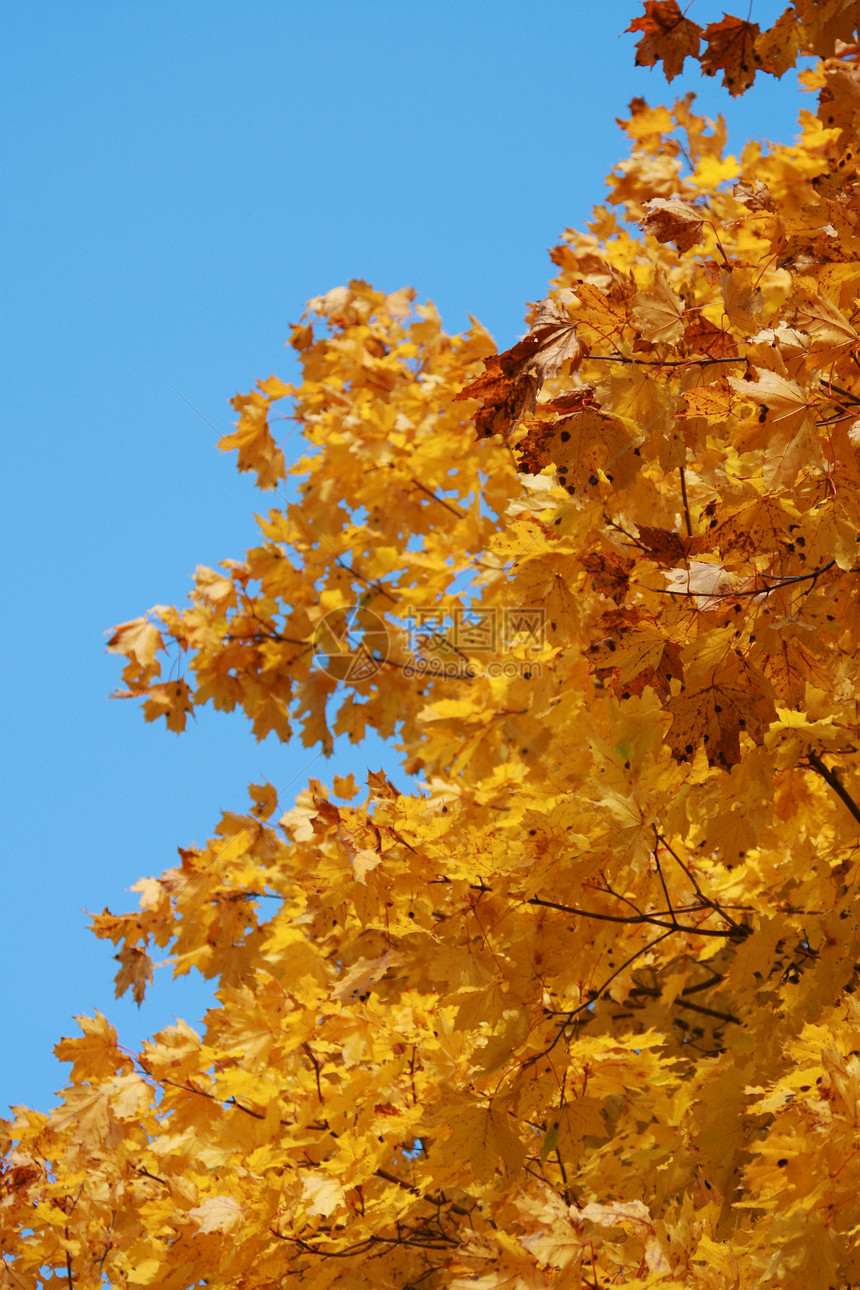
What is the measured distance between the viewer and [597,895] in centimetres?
274

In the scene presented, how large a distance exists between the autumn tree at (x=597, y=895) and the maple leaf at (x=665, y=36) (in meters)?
0.01

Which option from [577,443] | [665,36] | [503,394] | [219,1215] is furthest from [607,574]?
[219,1215]

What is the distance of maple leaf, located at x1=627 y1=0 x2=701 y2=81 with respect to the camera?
→ 335cm

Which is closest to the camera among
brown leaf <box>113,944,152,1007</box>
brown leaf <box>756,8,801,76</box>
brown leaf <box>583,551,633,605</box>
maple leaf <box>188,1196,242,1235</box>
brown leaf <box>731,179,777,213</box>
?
brown leaf <box>583,551,633,605</box>

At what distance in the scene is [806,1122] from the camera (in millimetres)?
2076

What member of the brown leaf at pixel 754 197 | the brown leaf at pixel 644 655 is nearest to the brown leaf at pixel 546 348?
the brown leaf at pixel 644 655

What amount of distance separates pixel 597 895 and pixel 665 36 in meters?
2.71

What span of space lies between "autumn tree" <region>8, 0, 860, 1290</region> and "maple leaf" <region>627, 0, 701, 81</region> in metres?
0.01

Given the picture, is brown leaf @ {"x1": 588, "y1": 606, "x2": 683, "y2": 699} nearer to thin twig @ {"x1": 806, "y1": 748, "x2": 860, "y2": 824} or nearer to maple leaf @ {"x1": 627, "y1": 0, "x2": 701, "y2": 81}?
thin twig @ {"x1": 806, "y1": 748, "x2": 860, "y2": 824}

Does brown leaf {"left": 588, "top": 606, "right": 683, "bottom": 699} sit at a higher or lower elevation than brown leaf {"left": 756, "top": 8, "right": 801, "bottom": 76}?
lower

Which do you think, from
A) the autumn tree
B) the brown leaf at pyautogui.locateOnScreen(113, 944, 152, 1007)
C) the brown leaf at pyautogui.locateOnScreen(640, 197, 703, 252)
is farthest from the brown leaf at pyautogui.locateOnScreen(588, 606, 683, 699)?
the brown leaf at pyautogui.locateOnScreen(113, 944, 152, 1007)

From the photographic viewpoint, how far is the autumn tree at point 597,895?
2.17 meters

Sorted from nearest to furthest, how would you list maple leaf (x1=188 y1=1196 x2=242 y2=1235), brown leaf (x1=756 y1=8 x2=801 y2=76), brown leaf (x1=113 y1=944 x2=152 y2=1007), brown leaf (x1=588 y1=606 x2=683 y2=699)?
brown leaf (x1=588 y1=606 x2=683 y2=699) < maple leaf (x1=188 y1=1196 x2=242 y2=1235) < brown leaf (x1=756 y1=8 x2=801 y2=76) < brown leaf (x1=113 y1=944 x2=152 y2=1007)

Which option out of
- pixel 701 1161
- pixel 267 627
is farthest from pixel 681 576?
pixel 267 627
